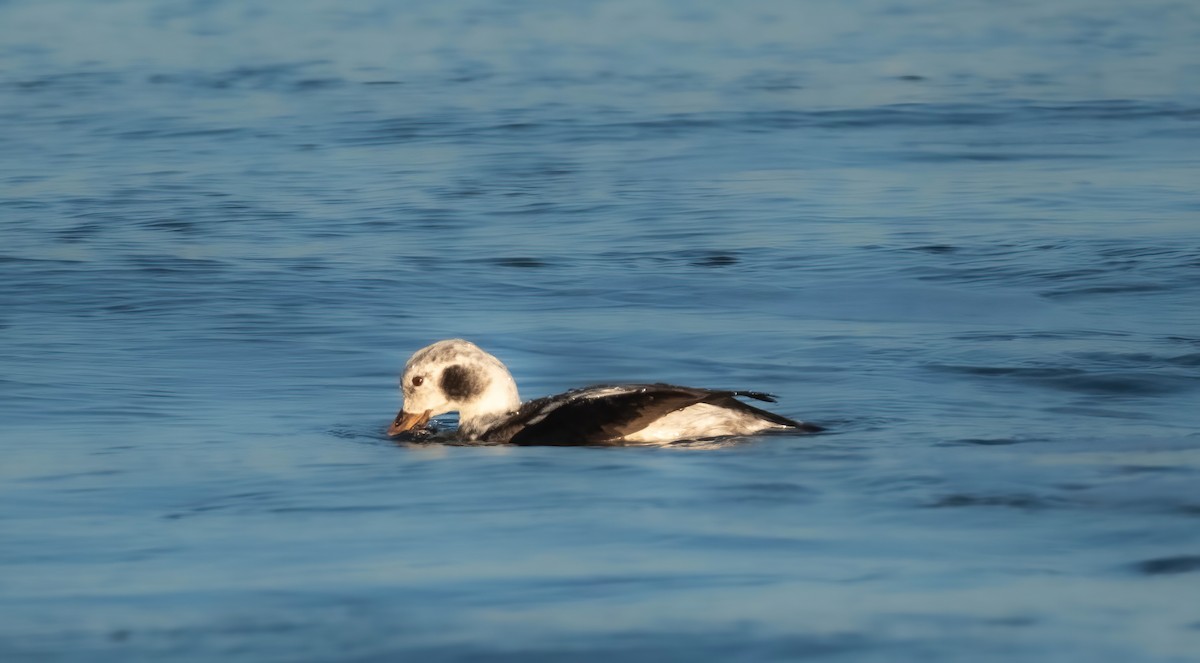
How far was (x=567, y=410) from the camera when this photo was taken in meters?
9.16

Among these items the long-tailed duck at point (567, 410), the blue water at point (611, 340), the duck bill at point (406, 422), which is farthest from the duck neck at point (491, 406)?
the blue water at point (611, 340)

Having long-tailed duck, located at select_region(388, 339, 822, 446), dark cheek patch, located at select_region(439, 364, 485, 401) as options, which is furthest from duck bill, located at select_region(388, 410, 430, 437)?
dark cheek patch, located at select_region(439, 364, 485, 401)

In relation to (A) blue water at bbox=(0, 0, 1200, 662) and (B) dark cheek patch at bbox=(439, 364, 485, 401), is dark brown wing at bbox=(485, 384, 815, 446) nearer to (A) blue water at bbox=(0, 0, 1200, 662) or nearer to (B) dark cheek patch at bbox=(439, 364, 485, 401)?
(A) blue water at bbox=(0, 0, 1200, 662)

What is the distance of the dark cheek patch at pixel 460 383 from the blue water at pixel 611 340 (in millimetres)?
526

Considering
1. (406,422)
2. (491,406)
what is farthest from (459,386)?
(406,422)

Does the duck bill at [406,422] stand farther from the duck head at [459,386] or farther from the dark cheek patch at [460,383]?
the dark cheek patch at [460,383]

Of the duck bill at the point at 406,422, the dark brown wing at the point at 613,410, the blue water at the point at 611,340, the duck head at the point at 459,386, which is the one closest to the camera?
the blue water at the point at 611,340

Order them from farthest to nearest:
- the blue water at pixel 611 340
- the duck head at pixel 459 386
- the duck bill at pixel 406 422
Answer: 1. the duck head at pixel 459 386
2. the duck bill at pixel 406 422
3. the blue water at pixel 611 340

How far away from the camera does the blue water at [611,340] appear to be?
250 inches

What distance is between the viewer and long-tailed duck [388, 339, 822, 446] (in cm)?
907

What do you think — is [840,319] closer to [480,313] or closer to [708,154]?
[480,313]

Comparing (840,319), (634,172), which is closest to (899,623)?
(840,319)

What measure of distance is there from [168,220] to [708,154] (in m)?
5.57

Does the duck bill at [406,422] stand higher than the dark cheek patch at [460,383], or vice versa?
the dark cheek patch at [460,383]
